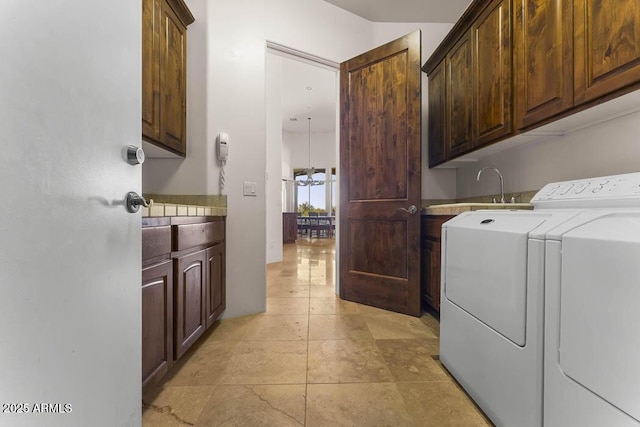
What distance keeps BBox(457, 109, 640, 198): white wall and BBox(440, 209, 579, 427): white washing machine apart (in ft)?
2.24

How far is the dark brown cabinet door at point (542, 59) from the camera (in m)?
1.22

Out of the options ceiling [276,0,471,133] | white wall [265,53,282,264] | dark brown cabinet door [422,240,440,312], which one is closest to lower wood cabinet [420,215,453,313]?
dark brown cabinet door [422,240,440,312]

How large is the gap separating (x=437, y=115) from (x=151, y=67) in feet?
7.52

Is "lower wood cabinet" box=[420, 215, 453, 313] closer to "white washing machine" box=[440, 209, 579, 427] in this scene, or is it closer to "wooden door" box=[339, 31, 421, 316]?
"wooden door" box=[339, 31, 421, 316]

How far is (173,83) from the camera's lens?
5.91 ft

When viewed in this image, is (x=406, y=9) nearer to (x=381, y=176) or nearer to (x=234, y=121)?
(x=381, y=176)

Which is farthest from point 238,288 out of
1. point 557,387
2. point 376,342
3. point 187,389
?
point 557,387

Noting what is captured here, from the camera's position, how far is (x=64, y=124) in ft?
1.57

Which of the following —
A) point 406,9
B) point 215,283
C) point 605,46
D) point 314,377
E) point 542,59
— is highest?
point 406,9

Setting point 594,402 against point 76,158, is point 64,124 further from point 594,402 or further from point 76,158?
point 594,402

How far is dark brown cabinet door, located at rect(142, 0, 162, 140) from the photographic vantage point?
4.85 ft

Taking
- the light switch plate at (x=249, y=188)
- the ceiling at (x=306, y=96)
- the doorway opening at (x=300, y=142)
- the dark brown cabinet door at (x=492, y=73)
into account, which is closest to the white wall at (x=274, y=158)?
the doorway opening at (x=300, y=142)

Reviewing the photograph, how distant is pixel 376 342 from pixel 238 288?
3.69 ft

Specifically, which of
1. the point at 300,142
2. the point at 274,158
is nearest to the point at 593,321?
the point at 274,158
